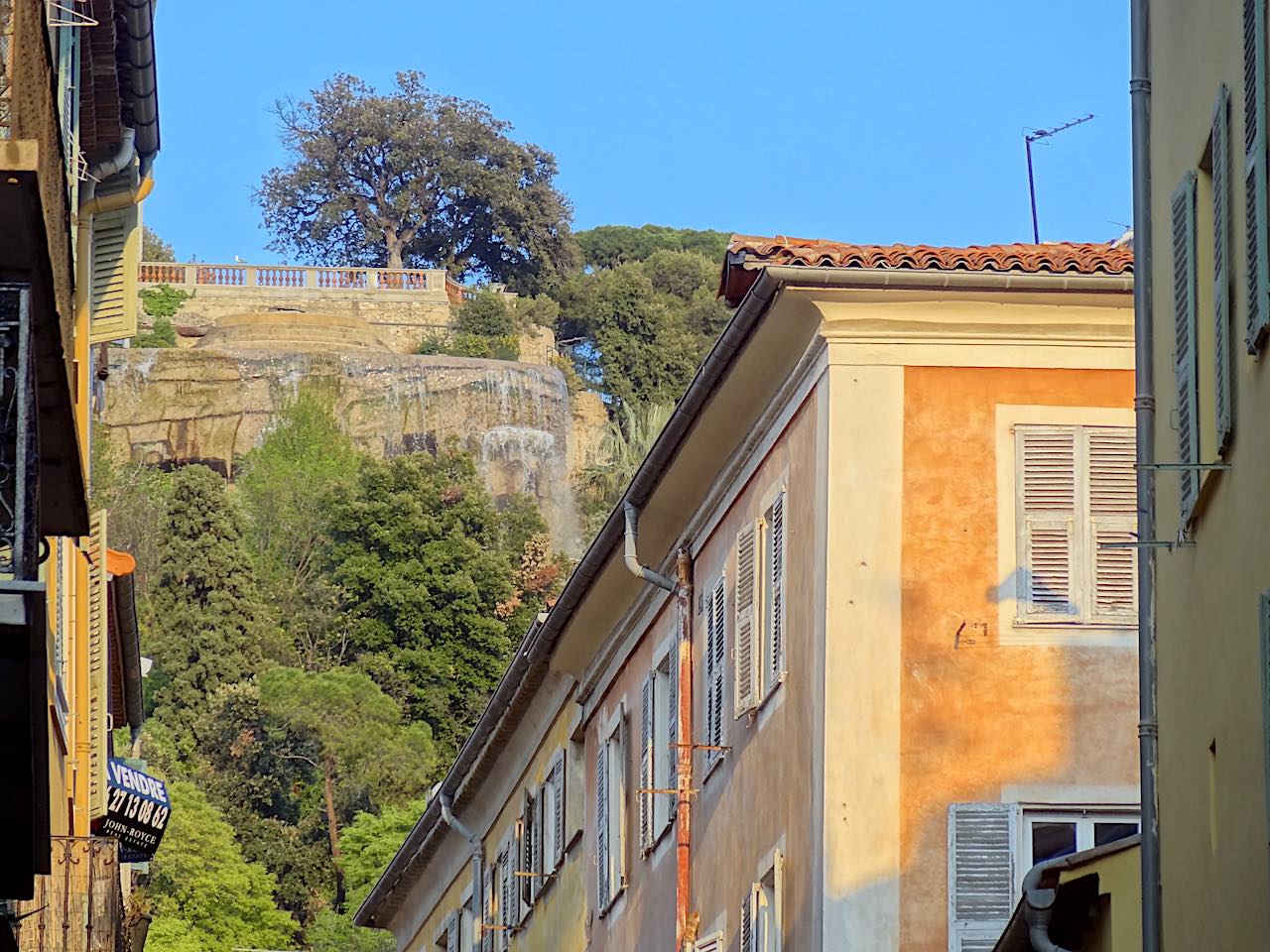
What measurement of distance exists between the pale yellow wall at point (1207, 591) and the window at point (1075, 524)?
4.62 m

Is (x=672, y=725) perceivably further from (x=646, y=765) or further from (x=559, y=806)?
(x=559, y=806)

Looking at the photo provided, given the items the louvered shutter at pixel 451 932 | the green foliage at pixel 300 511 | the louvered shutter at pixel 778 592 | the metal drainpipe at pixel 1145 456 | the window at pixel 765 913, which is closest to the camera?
the metal drainpipe at pixel 1145 456

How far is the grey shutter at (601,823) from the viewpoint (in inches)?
951

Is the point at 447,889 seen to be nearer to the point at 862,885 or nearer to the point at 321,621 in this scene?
the point at 862,885

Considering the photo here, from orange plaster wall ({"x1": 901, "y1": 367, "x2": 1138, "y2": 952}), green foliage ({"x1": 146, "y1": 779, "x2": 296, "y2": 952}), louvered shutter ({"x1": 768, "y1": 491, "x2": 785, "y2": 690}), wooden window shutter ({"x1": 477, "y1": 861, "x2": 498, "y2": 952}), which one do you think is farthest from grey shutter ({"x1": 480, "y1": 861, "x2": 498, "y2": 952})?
green foliage ({"x1": 146, "y1": 779, "x2": 296, "y2": 952})

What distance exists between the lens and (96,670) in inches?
714

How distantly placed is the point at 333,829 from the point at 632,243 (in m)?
80.2

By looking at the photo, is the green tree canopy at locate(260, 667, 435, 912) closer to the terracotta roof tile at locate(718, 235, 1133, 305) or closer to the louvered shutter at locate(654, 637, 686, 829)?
the louvered shutter at locate(654, 637, 686, 829)

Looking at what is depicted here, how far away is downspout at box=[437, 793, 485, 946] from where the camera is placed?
30.3 meters

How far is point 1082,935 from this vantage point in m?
13.0

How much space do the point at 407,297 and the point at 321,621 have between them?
2450cm

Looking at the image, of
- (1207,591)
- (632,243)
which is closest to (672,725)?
(1207,591)

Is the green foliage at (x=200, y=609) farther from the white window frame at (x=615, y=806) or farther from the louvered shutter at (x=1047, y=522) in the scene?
the louvered shutter at (x=1047, y=522)

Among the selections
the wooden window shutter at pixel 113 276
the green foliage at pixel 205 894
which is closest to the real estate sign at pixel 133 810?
the wooden window shutter at pixel 113 276
